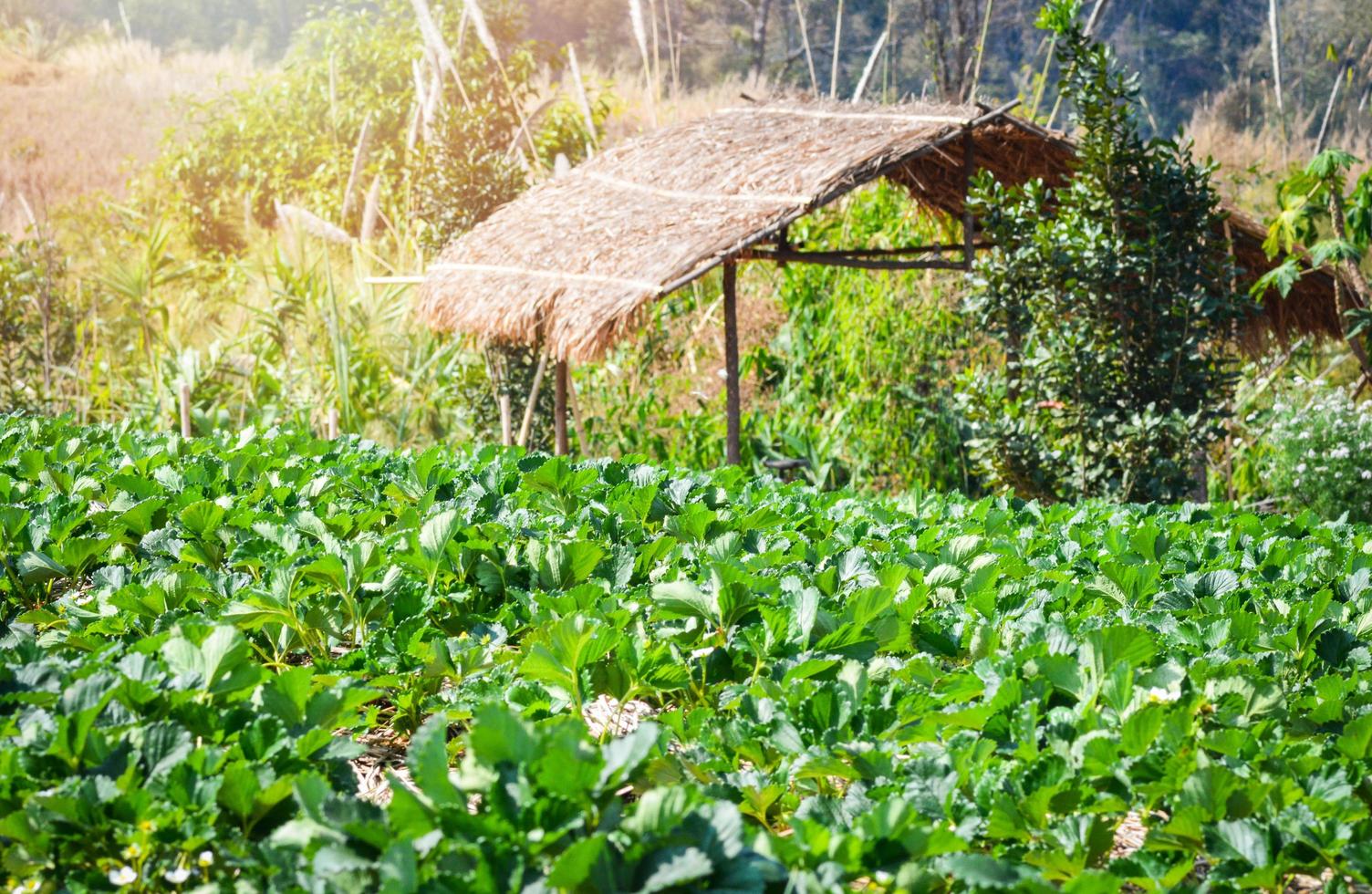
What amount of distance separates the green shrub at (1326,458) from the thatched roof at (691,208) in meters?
1.04

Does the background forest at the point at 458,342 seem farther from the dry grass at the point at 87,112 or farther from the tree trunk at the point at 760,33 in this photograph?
the tree trunk at the point at 760,33

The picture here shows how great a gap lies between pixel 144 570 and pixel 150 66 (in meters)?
25.9

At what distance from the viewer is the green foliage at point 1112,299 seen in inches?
239

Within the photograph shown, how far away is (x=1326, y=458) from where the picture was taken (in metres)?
7.20

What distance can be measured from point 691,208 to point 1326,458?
13.3ft

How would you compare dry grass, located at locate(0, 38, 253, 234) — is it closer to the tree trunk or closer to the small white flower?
the tree trunk

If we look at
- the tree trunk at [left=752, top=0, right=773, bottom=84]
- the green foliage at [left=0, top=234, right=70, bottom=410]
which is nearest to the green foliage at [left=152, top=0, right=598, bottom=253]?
the green foliage at [left=0, top=234, right=70, bottom=410]

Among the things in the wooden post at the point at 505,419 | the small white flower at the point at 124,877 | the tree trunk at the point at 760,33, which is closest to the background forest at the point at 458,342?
the wooden post at the point at 505,419

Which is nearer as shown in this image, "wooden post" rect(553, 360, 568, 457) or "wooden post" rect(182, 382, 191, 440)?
"wooden post" rect(182, 382, 191, 440)

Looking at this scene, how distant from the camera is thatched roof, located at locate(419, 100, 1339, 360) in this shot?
21.2 feet

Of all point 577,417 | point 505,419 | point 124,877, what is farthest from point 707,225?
point 124,877

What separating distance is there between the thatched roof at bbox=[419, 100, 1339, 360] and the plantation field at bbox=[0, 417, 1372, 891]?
13.0 ft

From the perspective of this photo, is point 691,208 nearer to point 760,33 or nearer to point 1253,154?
point 1253,154

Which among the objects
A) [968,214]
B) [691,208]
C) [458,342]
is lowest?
[458,342]
